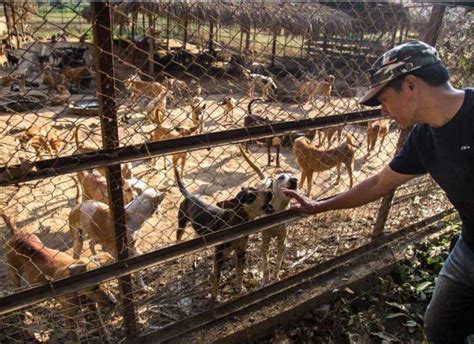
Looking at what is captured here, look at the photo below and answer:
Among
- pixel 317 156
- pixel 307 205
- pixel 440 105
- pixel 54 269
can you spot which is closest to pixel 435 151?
pixel 440 105

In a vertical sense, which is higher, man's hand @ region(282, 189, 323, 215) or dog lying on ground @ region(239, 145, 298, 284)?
man's hand @ region(282, 189, 323, 215)

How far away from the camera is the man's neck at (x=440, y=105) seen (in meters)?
1.82

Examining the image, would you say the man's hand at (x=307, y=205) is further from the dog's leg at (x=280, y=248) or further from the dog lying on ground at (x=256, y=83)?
the dog lying on ground at (x=256, y=83)

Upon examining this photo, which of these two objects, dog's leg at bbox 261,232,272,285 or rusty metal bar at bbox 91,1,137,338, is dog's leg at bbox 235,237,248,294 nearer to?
dog's leg at bbox 261,232,272,285

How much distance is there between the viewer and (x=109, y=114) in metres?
1.84

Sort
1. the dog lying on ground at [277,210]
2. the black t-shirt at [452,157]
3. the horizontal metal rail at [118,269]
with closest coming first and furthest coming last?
the black t-shirt at [452,157], the horizontal metal rail at [118,269], the dog lying on ground at [277,210]

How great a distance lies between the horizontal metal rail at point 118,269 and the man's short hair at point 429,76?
129 cm

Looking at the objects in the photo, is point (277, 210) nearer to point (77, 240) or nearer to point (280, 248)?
point (280, 248)

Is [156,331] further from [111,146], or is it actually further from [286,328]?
[111,146]

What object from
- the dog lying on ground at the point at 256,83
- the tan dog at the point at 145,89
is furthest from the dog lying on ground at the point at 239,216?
the tan dog at the point at 145,89

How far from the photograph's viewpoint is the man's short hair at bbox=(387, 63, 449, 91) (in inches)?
69.6

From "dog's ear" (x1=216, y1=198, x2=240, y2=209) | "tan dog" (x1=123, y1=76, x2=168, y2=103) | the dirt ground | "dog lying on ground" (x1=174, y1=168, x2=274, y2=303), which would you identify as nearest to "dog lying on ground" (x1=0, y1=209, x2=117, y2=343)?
the dirt ground

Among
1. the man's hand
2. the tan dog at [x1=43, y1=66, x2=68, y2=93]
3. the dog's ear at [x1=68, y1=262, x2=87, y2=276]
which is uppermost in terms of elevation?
the man's hand

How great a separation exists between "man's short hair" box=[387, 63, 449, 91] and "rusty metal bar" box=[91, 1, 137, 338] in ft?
4.11
